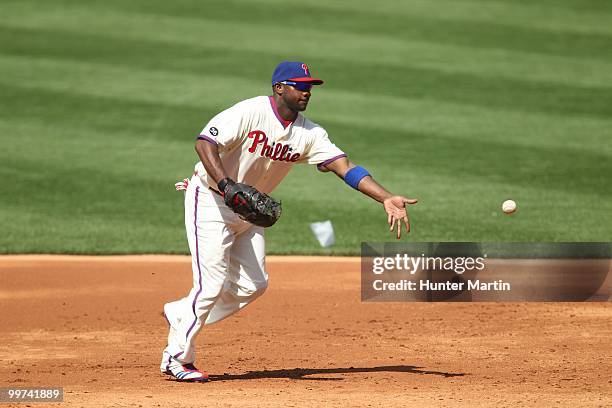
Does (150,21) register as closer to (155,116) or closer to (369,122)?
(155,116)

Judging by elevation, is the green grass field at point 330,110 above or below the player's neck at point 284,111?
above

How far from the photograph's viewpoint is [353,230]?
37.0 ft

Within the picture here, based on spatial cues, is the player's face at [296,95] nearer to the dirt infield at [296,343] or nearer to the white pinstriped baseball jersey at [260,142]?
the white pinstriped baseball jersey at [260,142]

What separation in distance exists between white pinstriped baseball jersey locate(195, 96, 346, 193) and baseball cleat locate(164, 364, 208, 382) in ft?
3.93

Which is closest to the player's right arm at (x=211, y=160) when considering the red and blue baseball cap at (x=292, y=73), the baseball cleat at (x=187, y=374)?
the red and blue baseball cap at (x=292, y=73)

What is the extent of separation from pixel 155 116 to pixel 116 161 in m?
1.89

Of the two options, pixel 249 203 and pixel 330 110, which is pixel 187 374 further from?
pixel 330 110

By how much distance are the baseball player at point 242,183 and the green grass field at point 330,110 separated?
4.16 m

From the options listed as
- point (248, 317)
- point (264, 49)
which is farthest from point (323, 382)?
point (264, 49)

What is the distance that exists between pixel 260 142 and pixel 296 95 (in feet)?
1.26

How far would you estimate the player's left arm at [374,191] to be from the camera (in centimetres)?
614

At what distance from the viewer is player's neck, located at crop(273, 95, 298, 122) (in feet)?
21.0

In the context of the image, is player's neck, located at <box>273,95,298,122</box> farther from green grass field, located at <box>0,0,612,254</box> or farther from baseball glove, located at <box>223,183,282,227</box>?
green grass field, located at <box>0,0,612,254</box>

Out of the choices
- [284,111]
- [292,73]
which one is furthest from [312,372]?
[292,73]
